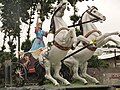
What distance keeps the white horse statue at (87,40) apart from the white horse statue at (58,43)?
0.52 meters

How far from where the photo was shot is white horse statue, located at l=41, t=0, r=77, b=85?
9.02m

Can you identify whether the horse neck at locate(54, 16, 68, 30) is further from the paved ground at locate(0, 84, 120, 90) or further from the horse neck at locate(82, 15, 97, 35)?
the paved ground at locate(0, 84, 120, 90)

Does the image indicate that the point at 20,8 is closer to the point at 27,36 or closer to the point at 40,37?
the point at 27,36

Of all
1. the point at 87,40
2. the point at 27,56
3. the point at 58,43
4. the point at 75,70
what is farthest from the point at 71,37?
the point at 27,56

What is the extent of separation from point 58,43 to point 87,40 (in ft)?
2.96

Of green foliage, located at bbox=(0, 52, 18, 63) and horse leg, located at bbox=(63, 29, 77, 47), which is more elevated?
horse leg, located at bbox=(63, 29, 77, 47)

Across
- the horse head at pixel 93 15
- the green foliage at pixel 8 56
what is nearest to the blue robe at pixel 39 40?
the horse head at pixel 93 15

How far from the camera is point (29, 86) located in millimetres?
9000

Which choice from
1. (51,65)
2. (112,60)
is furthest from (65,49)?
(112,60)

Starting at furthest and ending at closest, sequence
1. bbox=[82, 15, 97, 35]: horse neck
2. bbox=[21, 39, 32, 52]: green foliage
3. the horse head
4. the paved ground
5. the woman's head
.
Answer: bbox=[21, 39, 32, 52]: green foliage → bbox=[82, 15, 97, 35]: horse neck → the horse head → the woman's head → the paved ground

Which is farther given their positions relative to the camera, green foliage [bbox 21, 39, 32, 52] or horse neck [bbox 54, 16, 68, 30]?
green foliage [bbox 21, 39, 32, 52]

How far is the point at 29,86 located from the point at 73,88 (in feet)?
3.56

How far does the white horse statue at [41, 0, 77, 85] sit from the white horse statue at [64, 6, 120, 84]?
20.4 inches

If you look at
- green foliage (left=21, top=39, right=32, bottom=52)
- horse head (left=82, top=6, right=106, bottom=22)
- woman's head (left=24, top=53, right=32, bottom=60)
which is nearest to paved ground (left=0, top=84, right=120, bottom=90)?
woman's head (left=24, top=53, right=32, bottom=60)
